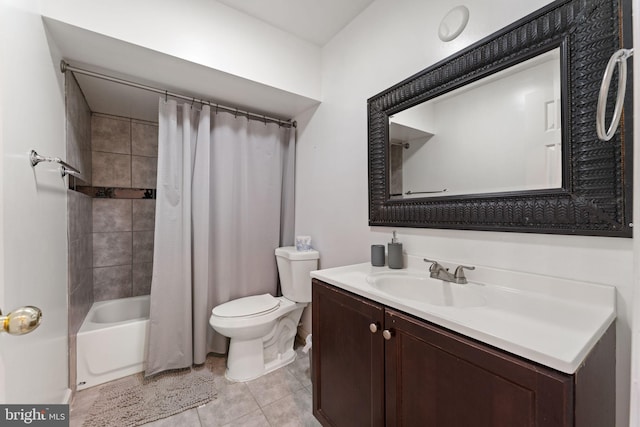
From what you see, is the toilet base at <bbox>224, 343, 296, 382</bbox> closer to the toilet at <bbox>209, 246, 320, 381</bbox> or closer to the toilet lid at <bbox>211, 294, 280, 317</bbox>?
the toilet at <bbox>209, 246, 320, 381</bbox>

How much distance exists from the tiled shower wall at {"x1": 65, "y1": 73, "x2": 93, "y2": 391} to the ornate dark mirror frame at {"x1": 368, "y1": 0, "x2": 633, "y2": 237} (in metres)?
2.20

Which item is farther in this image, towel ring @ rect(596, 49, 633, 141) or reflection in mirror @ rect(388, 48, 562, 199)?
reflection in mirror @ rect(388, 48, 562, 199)

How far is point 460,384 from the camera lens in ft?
2.37

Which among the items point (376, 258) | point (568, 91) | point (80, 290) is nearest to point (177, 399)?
point (80, 290)

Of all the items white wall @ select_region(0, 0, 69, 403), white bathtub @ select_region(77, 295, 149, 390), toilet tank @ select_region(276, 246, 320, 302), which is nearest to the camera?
white wall @ select_region(0, 0, 69, 403)

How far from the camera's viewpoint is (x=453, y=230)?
48.4 inches

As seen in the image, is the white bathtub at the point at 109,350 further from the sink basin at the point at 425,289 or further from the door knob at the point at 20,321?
the sink basin at the point at 425,289

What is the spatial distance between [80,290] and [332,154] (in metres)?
2.03

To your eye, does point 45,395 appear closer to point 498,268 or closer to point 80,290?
point 80,290

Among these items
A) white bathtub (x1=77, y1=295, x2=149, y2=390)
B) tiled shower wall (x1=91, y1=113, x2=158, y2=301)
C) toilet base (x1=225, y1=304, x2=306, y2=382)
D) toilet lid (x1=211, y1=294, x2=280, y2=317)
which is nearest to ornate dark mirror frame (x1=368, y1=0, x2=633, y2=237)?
toilet lid (x1=211, y1=294, x2=280, y2=317)

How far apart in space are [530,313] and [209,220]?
6.41 ft

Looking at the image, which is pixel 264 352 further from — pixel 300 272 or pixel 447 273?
pixel 447 273

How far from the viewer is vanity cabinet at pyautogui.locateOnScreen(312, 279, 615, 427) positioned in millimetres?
588

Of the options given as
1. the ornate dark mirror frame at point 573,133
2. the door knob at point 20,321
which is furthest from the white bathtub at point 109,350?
the ornate dark mirror frame at point 573,133
